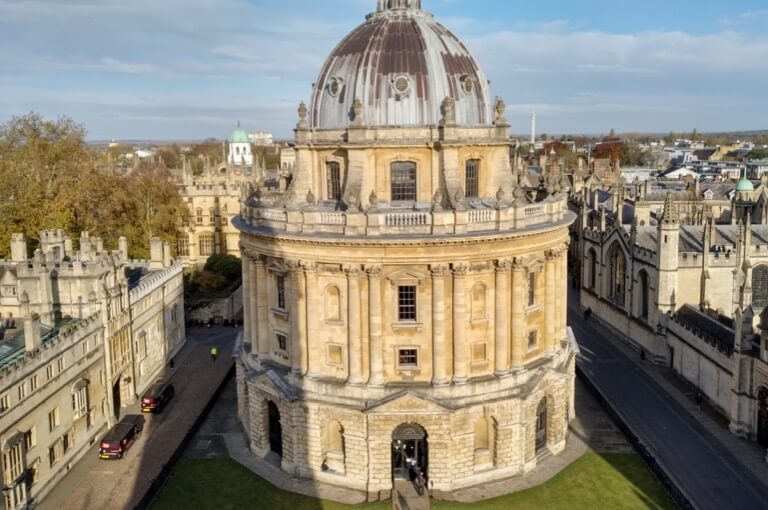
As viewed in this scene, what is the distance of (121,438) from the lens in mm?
38688

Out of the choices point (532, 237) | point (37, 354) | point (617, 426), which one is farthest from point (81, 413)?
point (617, 426)

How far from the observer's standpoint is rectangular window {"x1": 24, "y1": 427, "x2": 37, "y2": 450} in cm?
3341

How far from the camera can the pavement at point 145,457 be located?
113ft

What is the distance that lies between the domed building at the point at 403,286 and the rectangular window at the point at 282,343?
141 mm

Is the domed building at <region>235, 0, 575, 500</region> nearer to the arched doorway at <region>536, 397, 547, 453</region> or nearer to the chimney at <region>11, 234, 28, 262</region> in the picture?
the arched doorway at <region>536, 397, 547, 453</region>

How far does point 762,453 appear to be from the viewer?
37.7m

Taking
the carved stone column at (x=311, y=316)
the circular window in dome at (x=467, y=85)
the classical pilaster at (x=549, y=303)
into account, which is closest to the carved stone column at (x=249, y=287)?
the carved stone column at (x=311, y=316)

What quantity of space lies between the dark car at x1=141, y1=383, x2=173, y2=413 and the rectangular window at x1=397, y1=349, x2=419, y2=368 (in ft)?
58.7

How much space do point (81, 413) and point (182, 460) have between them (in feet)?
21.2

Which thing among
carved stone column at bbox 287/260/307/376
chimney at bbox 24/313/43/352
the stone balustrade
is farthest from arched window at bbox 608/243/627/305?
chimney at bbox 24/313/43/352

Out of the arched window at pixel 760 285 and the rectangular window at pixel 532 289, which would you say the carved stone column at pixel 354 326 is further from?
the arched window at pixel 760 285

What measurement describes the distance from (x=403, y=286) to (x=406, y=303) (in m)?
0.91

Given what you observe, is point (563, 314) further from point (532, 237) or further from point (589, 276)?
point (589, 276)

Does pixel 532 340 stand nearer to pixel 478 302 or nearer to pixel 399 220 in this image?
pixel 478 302
